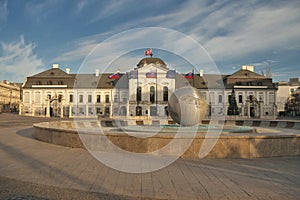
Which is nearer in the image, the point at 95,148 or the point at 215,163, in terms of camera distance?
the point at 215,163

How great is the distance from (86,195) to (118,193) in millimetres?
599

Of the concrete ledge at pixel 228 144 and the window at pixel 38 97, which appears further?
the window at pixel 38 97

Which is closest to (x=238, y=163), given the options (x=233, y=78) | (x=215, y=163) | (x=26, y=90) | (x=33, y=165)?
(x=215, y=163)

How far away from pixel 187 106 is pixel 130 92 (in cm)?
5053

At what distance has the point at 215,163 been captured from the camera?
7391mm

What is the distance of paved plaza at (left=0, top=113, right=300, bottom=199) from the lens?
4840 millimetres


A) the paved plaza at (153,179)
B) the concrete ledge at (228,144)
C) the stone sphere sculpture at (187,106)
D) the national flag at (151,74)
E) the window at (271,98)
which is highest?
the national flag at (151,74)

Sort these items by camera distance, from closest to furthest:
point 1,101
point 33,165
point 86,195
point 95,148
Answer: point 86,195, point 33,165, point 95,148, point 1,101

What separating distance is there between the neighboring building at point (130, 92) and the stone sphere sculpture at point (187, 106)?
4706 cm

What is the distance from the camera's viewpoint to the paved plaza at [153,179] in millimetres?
4840

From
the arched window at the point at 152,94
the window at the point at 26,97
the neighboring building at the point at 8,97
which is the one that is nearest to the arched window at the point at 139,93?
the arched window at the point at 152,94

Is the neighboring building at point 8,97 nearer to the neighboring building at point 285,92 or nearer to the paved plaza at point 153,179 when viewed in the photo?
the paved plaza at point 153,179

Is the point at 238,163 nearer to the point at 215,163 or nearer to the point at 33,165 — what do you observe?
the point at 215,163

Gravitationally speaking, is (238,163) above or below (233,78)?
below
